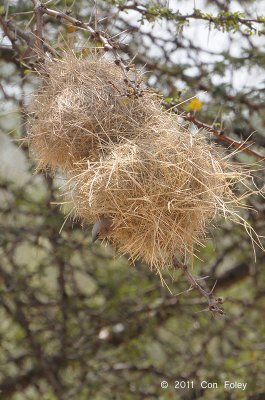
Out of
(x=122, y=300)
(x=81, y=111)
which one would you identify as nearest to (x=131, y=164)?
(x=81, y=111)

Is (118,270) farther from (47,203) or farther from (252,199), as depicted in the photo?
(252,199)

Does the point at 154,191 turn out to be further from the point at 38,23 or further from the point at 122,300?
the point at 122,300

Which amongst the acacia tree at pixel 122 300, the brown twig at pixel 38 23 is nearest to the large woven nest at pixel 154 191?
the brown twig at pixel 38 23

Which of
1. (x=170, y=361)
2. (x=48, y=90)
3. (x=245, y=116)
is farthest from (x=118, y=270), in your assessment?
(x=48, y=90)

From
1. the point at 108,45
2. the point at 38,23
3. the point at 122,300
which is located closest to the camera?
the point at 108,45

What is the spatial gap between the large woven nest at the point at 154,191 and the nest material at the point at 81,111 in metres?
0.05

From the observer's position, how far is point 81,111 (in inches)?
75.8

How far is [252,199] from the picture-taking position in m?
3.20

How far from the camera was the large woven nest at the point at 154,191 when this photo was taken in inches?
68.5

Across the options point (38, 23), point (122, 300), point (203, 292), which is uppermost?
point (38, 23)

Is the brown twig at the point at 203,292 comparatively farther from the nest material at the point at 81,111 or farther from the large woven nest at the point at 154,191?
the nest material at the point at 81,111

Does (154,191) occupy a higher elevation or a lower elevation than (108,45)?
lower

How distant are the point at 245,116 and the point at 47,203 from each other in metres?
0.95

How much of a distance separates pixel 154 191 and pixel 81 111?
0.33 m
